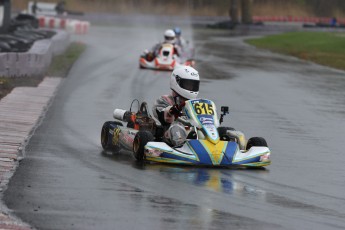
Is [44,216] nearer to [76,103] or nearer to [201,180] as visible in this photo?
[201,180]

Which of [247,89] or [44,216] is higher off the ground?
[44,216]

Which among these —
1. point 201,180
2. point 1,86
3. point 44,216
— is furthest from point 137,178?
point 1,86

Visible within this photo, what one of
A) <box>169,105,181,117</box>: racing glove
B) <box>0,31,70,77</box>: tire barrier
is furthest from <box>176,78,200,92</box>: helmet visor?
<box>0,31,70,77</box>: tire barrier

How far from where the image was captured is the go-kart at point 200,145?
10695 millimetres

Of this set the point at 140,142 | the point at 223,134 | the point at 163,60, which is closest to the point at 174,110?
the point at 223,134

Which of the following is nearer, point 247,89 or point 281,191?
point 281,191

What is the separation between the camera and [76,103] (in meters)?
17.5

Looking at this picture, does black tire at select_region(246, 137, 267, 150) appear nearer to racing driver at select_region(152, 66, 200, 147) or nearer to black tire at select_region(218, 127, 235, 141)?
black tire at select_region(218, 127, 235, 141)

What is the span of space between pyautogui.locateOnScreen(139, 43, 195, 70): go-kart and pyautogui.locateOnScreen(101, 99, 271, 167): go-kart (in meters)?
14.8

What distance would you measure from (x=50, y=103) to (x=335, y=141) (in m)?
5.47

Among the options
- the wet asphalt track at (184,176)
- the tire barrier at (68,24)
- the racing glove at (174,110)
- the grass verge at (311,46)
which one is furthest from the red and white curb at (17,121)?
the tire barrier at (68,24)

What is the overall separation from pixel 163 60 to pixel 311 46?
1344cm

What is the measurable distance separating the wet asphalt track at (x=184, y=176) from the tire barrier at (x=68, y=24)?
2474 cm

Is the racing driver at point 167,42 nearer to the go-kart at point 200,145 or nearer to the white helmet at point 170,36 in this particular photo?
the white helmet at point 170,36
